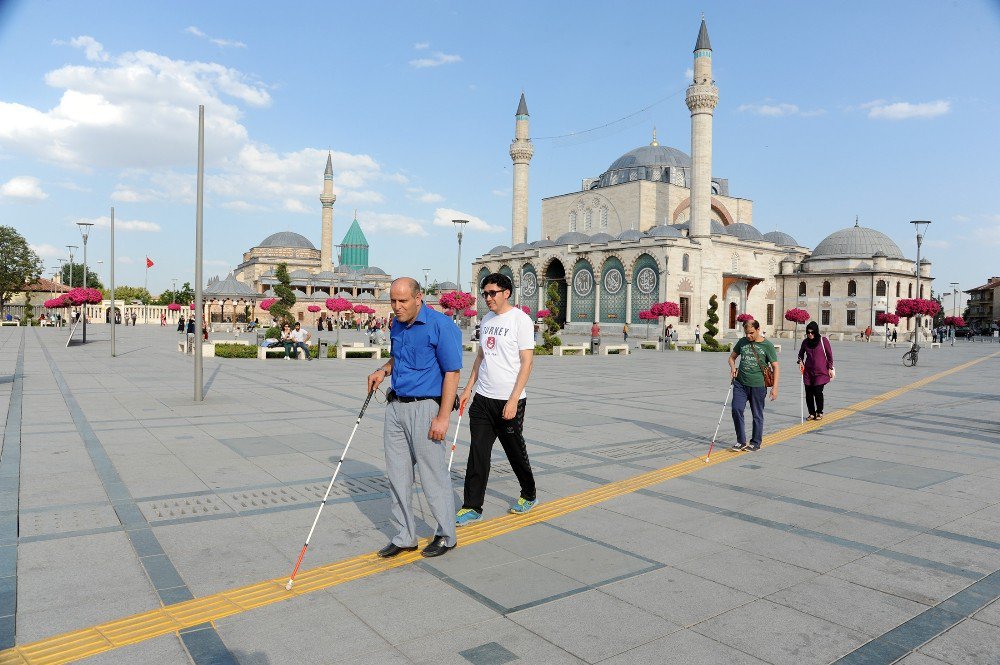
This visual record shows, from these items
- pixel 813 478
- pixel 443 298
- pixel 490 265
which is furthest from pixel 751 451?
pixel 490 265

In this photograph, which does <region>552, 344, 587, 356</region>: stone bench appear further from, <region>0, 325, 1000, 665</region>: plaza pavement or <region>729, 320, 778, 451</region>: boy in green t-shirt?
<region>729, 320, 778, 451</region>: boy in green t-shirt

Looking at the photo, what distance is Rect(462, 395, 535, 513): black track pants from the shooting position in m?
5.20

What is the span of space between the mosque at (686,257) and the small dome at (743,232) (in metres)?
0.13

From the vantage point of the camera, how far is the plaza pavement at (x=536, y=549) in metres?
3.32

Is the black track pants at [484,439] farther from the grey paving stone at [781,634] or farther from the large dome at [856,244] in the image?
the large dome at [856,244]

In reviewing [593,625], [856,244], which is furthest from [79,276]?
[593,625]

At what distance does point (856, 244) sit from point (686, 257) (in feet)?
75.1

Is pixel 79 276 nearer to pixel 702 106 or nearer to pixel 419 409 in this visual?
pixel 702 106

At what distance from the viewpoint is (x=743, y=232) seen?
212 ft

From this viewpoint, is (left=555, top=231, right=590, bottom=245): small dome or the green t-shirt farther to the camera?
(left=555, top=231, right=590, bottom=245): small dome

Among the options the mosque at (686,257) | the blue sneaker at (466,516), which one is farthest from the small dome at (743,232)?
the blue sneaker at (466,516)

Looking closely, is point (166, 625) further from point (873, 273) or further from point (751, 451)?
point (873, 273)

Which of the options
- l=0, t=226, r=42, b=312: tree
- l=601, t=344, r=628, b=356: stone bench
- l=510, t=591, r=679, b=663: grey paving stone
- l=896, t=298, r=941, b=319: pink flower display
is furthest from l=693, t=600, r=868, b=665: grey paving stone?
l=0, t=226, r=42, b=312: tree

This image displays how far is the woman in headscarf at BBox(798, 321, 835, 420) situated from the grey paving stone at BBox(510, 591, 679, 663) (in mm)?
8354
